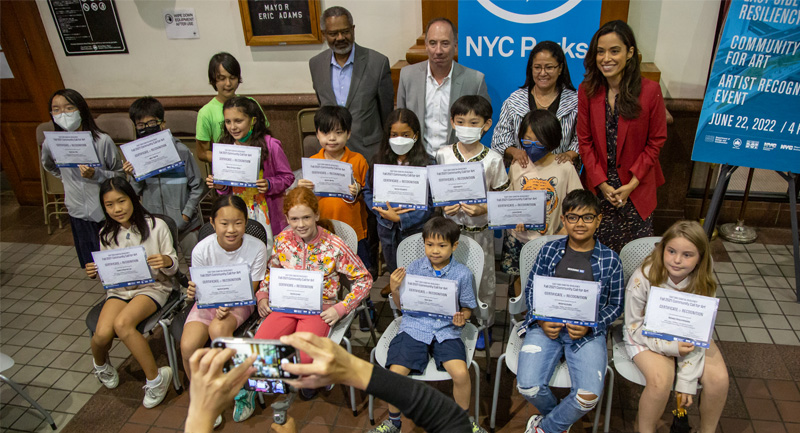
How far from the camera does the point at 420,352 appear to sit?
9.27 feet

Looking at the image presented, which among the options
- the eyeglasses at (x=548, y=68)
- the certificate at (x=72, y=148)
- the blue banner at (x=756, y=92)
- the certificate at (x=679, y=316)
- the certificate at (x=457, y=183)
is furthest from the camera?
the certificate at (x=72, y=148)

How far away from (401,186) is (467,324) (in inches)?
37.4

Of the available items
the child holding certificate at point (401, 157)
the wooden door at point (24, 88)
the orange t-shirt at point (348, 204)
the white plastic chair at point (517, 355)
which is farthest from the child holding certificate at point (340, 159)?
the wooden door at point (24, 88)

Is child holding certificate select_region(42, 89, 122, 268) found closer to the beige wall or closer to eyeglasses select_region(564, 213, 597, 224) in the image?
the beige wall

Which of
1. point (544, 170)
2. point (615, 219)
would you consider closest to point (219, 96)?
point (544, 170)

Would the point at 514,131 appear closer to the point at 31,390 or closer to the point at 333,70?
the point at 333,70

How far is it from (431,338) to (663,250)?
1.34 m

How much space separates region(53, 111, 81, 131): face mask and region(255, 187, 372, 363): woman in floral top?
2064 mm

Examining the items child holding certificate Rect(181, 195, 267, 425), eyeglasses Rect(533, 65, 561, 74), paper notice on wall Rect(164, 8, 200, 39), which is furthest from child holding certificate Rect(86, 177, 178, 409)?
eyeglasses Rect(533, 65, 561, 74)

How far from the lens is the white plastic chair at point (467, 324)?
2885mm

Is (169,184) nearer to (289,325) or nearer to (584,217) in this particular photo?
(289,325)

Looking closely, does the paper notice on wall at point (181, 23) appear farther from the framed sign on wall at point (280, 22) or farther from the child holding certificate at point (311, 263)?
the child holding certificate at point (311, 263)

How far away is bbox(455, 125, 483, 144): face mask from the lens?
10.6 feet

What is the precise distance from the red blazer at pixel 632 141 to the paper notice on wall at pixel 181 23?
162 inches
